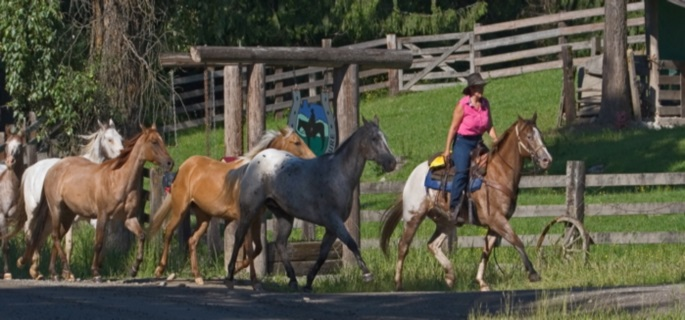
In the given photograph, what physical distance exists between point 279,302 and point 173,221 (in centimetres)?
463

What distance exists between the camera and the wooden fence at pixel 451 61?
43156mm

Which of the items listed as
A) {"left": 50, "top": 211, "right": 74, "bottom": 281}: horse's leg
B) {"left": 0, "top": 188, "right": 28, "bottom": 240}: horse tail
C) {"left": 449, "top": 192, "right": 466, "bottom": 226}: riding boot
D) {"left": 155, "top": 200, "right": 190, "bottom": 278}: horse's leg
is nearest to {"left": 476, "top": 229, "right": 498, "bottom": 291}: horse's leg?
{"left": 449, "top": 192, "right": 466, "bottom": 226}: riding boot

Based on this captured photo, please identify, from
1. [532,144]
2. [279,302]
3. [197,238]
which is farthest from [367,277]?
[197,238]

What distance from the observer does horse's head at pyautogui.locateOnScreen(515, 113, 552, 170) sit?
62.0 feet

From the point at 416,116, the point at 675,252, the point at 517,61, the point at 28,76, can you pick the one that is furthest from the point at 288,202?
the point at 517,61

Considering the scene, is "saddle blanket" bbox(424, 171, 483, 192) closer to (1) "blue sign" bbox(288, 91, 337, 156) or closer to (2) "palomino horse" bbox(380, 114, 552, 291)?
(2) "palomino horse" bbox(380, 114, 552, 291)

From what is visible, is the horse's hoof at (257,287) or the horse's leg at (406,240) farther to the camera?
the horse's leg at (406,240)

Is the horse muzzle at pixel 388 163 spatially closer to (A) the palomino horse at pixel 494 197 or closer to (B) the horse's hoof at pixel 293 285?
(A) the palomino horse at pixel 494 197

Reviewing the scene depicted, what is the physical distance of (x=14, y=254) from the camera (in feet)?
79.4

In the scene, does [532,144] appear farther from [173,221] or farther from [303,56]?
[173,221]

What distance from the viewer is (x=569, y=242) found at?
21.5 m

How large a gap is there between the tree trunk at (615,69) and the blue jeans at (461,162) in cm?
1566

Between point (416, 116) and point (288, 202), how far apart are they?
21.9 metres

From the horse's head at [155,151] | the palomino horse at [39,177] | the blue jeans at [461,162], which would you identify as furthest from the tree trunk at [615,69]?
the horse's head at [155,151]
